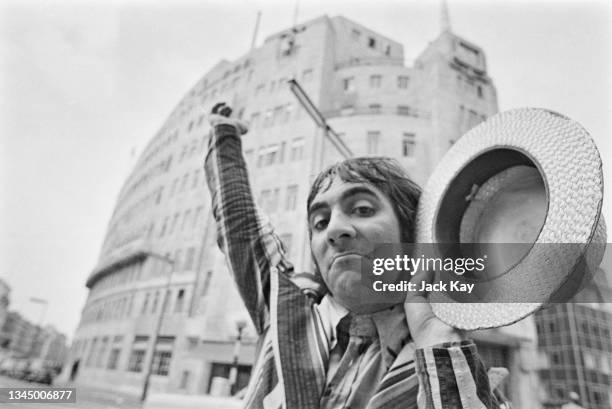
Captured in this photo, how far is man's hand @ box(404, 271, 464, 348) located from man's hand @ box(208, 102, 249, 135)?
605 millimetres

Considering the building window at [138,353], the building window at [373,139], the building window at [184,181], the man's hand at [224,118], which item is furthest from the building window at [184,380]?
the man's hand at [224,118]

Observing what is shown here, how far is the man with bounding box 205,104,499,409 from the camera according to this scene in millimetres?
383

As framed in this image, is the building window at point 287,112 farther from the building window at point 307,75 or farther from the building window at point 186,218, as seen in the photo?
the building window at point 186,218

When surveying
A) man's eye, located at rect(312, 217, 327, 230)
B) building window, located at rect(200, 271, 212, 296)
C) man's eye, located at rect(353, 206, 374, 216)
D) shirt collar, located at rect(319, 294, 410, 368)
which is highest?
building window, located at rect(200, 271, 212, 296)

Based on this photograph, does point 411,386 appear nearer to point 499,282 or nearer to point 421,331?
point 421,331

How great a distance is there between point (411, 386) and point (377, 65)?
15.1 meters

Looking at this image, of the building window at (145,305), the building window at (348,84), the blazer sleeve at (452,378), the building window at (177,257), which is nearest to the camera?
the blazer sleeve at (452,378)

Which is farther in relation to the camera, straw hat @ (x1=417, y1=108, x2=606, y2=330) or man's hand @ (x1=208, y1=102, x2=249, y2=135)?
man's hand @ (x1=208, y1=102, x2=249, y2=135)

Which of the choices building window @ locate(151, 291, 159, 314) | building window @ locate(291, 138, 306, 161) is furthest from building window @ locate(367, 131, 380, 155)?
building window @ locate(151, 291, 159, 314)

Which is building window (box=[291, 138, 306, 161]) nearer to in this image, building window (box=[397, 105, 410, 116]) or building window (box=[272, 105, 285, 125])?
building window (box=[272, 105, 285, 125])

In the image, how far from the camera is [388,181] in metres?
0.60

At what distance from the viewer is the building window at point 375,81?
13.8 metres

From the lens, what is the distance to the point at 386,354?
0.50 m

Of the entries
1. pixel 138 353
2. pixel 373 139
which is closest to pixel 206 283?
pixel 138 353
